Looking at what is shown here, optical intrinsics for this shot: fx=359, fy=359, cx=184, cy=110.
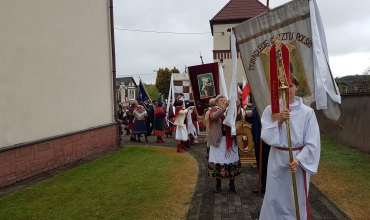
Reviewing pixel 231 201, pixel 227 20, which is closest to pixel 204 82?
pixel 231 201

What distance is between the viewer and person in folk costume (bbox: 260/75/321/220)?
3654 mm

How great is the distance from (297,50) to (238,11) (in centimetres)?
2549

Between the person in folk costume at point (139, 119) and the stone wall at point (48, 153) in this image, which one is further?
the person in folk costume at point (139, 119)

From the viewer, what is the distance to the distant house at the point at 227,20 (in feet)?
93.9

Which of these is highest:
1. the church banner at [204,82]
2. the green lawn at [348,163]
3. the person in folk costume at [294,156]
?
the church banner at [204,82]

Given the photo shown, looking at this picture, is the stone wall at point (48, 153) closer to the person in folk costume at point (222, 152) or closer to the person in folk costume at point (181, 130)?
the person in folk costume at point (181, 130)

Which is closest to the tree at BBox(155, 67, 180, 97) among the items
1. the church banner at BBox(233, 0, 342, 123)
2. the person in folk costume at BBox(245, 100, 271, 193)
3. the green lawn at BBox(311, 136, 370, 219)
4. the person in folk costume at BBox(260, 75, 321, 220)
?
the green lawn at BBox(311, 136, 370, 219)

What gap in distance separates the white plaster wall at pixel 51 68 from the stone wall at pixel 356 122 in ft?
27.1

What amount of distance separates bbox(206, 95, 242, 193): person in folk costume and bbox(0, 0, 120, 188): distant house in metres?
4.06

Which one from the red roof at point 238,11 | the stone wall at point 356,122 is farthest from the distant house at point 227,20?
the stone wall at point 356,122

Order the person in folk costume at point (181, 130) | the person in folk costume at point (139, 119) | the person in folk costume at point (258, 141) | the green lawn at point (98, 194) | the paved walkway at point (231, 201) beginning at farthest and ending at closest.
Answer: the person in folk costume at point (139, 119)
the person in folk costume at point (181, 130)
the person in folk costume at point (258, 141)
the green lawn at point (98, 194)
the paved walkway at point (231, 201)

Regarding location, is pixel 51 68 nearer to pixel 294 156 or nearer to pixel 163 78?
pixel 294 156

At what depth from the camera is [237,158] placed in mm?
6641

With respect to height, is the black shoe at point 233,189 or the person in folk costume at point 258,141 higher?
the person in folk costume at point 258,141
